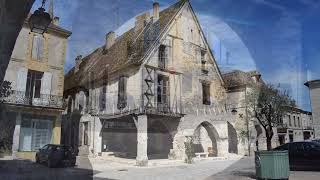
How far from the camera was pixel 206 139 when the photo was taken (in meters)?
23.8

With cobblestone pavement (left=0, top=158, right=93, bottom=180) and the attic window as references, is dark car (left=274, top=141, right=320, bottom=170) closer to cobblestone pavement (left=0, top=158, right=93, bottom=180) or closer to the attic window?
cobblestone pavement (left=0, top=158, right=93, bottom=180)

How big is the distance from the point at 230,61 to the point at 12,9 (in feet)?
A: 15.2

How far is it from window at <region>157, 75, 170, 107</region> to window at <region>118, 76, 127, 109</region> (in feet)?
7.00

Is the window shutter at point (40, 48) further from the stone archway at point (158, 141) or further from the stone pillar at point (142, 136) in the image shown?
the stone archway at point (158, 141)

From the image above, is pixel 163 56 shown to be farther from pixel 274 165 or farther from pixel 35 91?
pixel 274 165

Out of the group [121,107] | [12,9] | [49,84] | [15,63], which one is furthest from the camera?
[121,107]

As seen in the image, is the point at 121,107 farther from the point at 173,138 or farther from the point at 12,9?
the point at 12,9

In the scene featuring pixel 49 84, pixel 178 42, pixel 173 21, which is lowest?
pixel 49 84

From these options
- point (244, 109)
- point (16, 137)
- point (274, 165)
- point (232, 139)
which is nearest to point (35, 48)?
point (16, 137)

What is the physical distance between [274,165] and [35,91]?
13.0 meters

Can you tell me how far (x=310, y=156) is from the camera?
11633mm

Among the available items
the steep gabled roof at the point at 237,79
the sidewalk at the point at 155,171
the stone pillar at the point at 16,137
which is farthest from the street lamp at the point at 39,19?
the steep gabled roof at the point at 237,79

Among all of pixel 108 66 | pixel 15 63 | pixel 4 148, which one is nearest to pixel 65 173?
pixel 4 148

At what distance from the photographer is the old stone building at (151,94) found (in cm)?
1914
